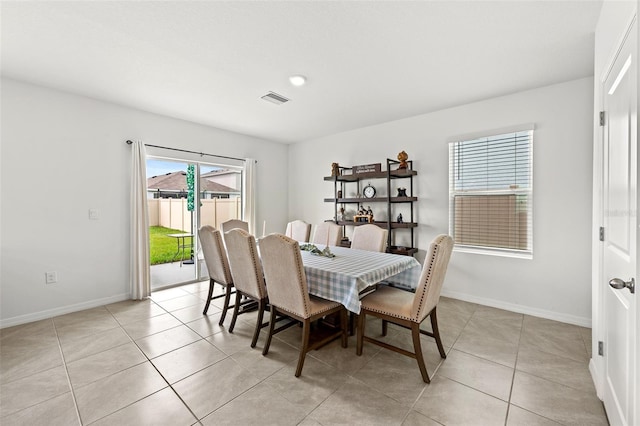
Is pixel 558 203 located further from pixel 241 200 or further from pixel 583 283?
pixel 241 200

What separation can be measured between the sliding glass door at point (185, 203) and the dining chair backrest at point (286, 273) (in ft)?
9.08

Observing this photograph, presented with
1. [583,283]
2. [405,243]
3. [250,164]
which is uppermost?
[250,164]

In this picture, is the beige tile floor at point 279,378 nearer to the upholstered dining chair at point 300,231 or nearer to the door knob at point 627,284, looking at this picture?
the door knob at point 627,284

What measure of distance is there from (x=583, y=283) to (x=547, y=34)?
246 cm

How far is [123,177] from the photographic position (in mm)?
3670

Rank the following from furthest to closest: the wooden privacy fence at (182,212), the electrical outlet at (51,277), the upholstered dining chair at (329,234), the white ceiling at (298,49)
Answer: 1. the wooden privacy fence at (182,212)
2. the upholstered dining chair at (329,234)
3. the electrical outlet at (51,277)
4. the white ceiling at (298,49)

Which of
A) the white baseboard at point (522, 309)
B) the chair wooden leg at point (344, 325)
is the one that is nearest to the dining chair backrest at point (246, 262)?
the chair wooden leg at point (344, 325)

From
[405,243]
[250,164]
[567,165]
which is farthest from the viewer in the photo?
[250,164]

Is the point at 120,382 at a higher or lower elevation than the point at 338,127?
lower

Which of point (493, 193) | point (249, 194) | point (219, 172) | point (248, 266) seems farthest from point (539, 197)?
point (219, 172)

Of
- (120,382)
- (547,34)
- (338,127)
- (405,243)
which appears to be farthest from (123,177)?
(547,34)

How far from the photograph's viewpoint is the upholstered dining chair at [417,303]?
6.36 feet

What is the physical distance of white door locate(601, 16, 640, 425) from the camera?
1239mm

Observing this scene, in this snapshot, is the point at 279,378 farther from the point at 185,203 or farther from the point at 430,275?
the point at 185,203
